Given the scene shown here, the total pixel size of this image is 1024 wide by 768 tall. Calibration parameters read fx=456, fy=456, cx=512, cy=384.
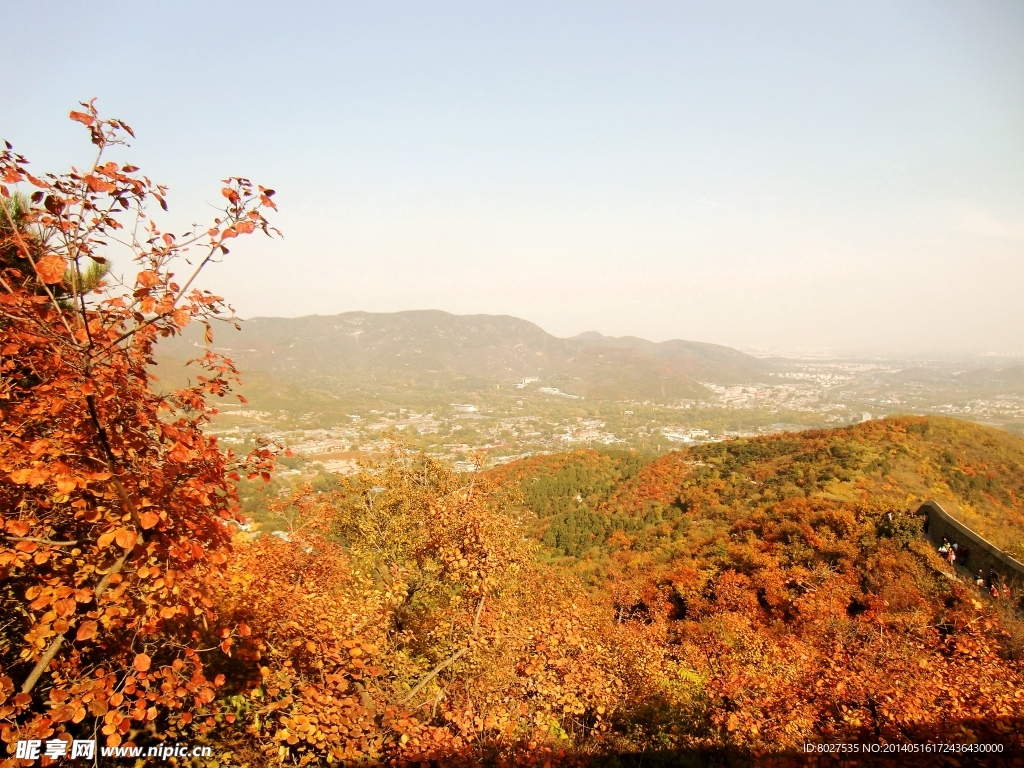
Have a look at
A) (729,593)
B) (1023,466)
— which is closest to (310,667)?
(729,593)

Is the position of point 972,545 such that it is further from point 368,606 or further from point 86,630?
point 86,630

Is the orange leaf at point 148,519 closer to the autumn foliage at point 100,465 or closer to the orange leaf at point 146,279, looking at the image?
A: the autumn foliage at point 100,465

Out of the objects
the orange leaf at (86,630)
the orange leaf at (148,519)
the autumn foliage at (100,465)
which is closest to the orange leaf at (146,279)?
the autumn foliage at (100,465)

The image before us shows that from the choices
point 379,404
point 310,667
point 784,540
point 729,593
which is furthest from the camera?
point 379,404

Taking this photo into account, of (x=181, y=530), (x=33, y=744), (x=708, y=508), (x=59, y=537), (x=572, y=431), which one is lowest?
(x=572, y=431)

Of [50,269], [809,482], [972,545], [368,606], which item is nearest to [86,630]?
[50,269]

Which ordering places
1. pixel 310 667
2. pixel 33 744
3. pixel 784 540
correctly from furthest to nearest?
pixel 784 540
pixel 310 667
pixel 33 744

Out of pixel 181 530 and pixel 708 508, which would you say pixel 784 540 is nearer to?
pixel 708 508
